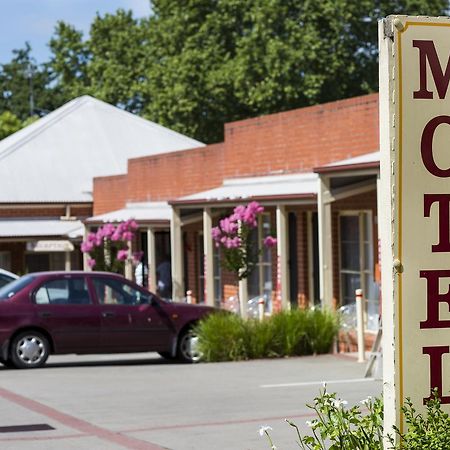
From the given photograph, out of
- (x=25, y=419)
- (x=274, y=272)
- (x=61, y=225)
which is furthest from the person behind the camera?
(x=61, y=225)

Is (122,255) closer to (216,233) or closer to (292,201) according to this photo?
(216,233)

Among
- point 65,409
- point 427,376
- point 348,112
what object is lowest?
point 65,409

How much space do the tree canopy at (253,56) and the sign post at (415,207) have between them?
45198 mm

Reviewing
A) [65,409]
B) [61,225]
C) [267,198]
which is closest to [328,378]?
[65,409]

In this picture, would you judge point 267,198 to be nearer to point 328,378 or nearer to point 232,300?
point 232,300

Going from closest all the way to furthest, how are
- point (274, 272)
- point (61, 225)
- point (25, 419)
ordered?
point (25, 419), point (274, 272), point (61, 225)

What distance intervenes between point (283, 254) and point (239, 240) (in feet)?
4.75

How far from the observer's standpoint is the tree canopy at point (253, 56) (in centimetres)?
5206

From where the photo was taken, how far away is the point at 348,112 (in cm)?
2461

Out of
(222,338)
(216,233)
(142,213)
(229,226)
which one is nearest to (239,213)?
(229,226)

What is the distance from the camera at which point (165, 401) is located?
1494 centimetres

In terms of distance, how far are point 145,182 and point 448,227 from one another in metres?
31.5

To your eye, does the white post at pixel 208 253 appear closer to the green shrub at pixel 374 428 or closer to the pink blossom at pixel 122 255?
the pink blossom at pixel 122 255

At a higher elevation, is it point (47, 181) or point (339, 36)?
point (339, 36)
